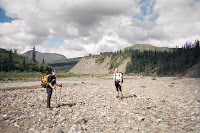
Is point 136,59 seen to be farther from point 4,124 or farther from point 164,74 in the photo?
point 4,124

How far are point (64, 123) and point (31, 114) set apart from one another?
3112mm

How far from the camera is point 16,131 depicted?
676 cm

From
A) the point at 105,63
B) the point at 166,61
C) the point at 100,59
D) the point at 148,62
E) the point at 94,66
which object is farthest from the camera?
the point at 100,59

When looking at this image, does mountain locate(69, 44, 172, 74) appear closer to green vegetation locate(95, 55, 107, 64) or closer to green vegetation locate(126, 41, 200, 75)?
green vegetation locate(95, 55, 107, 64)

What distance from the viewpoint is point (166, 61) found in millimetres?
111938

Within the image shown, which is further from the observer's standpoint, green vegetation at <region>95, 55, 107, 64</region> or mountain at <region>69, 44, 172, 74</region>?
green vegetation at <region>95, 55, 107, 64</region>

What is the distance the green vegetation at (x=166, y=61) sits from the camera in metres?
90.2

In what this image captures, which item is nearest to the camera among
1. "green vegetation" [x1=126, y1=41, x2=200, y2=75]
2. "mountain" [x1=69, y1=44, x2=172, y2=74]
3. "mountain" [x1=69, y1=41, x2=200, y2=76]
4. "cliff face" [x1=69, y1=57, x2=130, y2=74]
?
"green vegetation" [x1=126, y1=41, x2=200, y2=75]

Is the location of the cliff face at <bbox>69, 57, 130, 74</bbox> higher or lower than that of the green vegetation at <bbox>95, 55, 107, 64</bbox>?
lower

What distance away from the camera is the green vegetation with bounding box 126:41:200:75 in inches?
3553

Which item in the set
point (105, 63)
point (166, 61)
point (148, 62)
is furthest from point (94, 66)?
point (166, 61)

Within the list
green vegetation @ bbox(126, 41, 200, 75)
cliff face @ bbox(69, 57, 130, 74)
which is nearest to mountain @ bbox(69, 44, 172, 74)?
cliff face @ bbox(69, 57, 130, 74)

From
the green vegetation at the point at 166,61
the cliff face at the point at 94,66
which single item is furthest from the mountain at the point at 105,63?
the green vegetation at the point at 166,61

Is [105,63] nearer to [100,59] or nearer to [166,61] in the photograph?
[100,59]
